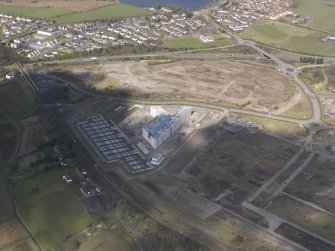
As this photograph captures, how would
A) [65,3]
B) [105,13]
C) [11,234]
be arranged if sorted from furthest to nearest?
Result: [65,3], [105,13], [11,234]

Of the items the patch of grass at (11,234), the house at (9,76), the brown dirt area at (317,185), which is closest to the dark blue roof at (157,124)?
the brown dirt area at (317,185)

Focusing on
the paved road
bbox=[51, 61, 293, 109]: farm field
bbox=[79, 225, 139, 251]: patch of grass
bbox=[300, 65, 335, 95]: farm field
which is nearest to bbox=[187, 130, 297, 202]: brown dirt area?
the paved road

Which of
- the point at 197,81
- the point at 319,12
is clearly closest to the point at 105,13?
the point at 197,81

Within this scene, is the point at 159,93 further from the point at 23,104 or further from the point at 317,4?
the point at 317,4

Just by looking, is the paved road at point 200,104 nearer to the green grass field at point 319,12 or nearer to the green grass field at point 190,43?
the green grass field at point 190,43

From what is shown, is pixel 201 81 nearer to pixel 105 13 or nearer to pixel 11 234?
pixel 11 234

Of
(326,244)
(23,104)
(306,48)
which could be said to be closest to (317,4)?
(306,48)
